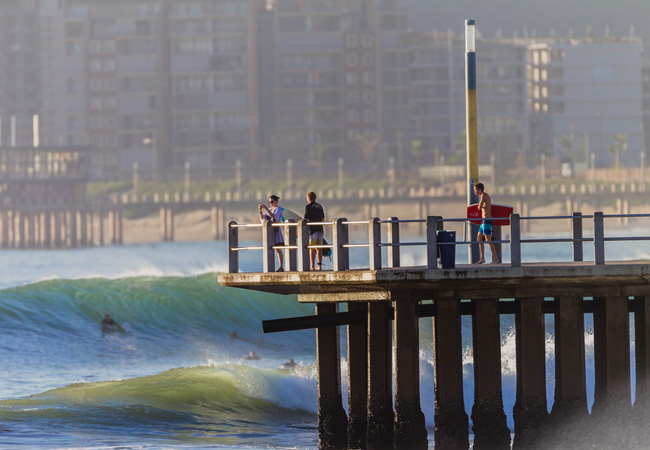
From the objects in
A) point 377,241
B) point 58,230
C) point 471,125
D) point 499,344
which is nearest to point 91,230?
point 58,230

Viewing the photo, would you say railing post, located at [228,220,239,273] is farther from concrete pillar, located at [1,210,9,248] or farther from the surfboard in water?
concrete pillar, located at [1,210,9,248]

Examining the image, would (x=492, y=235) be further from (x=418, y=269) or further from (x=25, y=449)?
(x=25, y=449)

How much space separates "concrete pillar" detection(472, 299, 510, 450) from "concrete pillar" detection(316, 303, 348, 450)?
3.27 metres

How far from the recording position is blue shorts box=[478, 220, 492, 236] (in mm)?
21786

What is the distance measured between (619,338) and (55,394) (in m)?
23.9

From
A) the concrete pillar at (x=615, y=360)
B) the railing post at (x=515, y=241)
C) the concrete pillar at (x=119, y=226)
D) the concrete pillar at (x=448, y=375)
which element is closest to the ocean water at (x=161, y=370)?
the concrete pillar at (x=448, y=375)

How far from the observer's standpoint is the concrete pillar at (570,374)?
20062 mm

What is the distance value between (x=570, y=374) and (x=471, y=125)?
18.2ft

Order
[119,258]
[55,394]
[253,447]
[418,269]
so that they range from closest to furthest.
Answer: [418,269], [253,447], [55,394], [119,258]

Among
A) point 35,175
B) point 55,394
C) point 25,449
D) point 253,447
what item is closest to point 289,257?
point 253,447

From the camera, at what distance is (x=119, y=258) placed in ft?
A: 588

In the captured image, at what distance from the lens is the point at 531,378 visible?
20.0 metres

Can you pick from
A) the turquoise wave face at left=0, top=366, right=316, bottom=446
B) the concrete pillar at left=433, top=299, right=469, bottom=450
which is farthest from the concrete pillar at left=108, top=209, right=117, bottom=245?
the concrete pillar at left=433, top=299, right=469, bottom=450

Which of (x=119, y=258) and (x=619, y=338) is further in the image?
(x=119, y=258)
